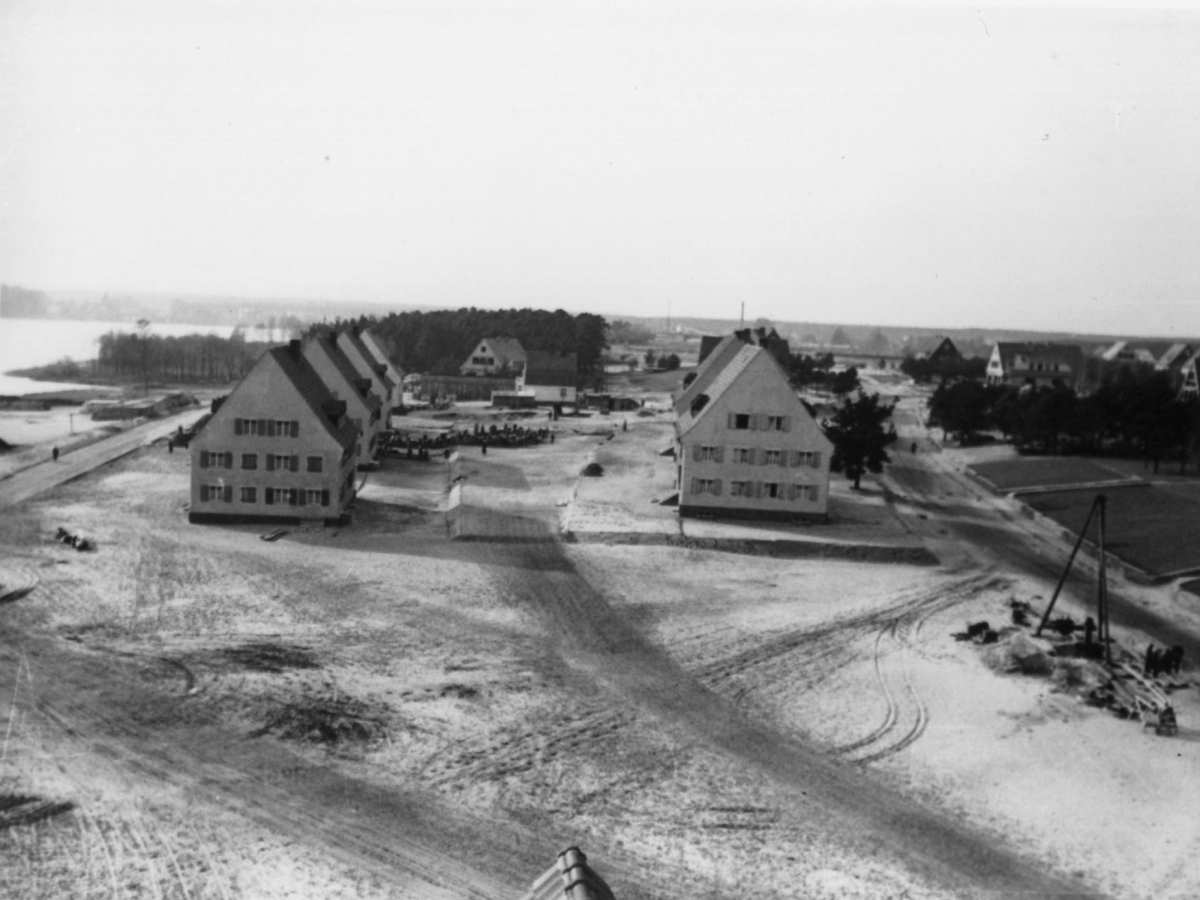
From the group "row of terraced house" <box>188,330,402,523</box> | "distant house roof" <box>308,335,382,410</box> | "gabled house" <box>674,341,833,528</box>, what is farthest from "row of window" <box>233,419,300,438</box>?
"gabled house" <box>674,341,833,528</box>

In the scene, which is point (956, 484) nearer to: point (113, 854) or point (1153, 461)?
point (1153, 461)

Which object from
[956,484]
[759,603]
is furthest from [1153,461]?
[759,603]

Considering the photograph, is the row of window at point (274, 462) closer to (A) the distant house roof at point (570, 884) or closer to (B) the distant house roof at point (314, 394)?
(B) the distant house roof at point (314, 394)

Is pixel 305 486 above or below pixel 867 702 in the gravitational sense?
above

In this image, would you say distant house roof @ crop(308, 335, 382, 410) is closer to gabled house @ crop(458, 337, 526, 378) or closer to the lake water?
the lake water

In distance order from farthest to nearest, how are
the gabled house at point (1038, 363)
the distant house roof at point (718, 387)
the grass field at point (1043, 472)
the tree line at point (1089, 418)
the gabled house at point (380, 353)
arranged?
1. the gabled house at point (1038, 363)
2. the gabled house at point (380, 353)
3. the tree line at point (1089, 418)
4. the grass field at point (1043, 472)
5. the distant house roof at point (718, 387)

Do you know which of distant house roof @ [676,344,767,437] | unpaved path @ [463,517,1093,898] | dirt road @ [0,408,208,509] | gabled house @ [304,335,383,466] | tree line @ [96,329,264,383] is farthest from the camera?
tree line @ [96,329,264,383]

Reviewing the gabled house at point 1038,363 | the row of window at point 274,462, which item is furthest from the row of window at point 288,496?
the gabled house at point 1038,363
